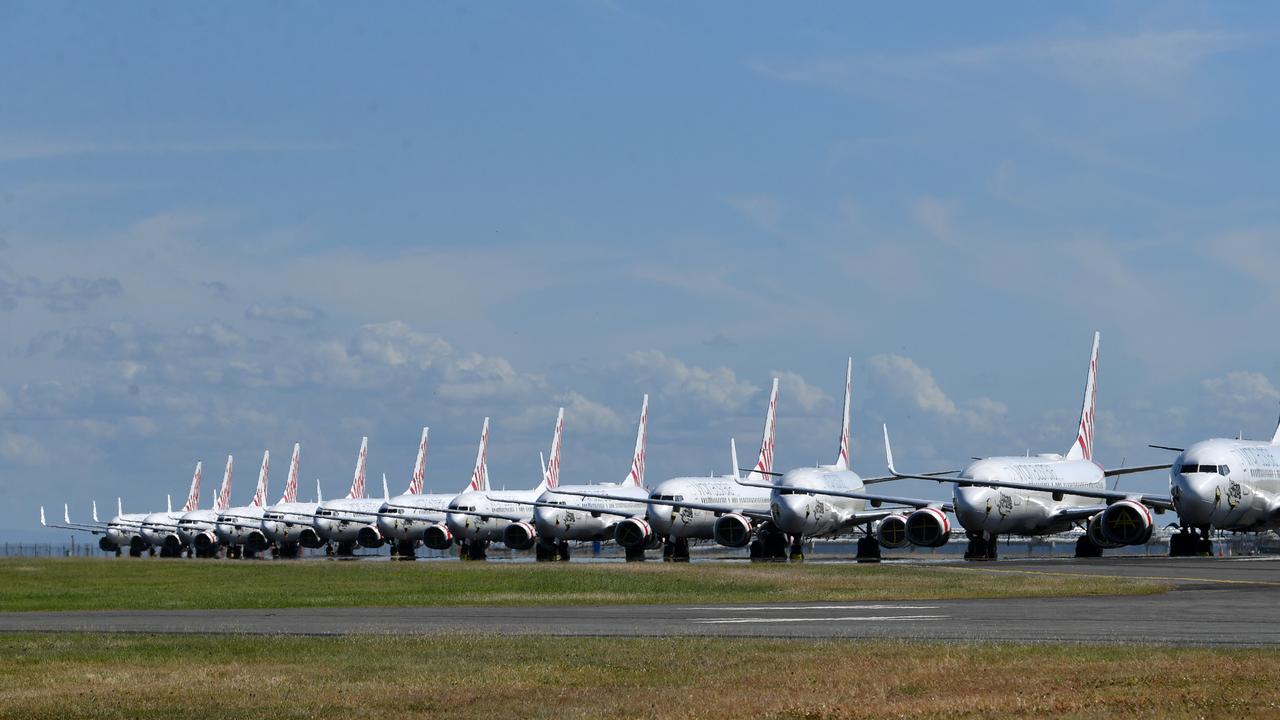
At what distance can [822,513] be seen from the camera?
267 ft

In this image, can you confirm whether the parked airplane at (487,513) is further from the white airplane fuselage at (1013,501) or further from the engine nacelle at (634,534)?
the white airplane fuselage at (1013,501)

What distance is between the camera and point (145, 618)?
33406 millimetres

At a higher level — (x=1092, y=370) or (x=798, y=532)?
(x=1092, y=370)

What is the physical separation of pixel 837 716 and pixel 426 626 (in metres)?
14.6

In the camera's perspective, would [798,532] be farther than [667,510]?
No

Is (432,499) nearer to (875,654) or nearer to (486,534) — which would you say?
(486,534)

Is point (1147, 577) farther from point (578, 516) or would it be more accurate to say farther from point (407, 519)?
point (407, 519)

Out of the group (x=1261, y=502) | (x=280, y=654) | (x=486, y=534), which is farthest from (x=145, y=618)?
(x=486, y=534)

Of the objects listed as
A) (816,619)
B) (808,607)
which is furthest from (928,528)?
(816,619)

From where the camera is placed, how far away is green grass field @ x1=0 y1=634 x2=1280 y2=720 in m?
15.5

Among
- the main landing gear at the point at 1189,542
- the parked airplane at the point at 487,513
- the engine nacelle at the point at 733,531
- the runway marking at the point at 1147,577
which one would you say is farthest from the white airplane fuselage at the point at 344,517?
the runway marking at the point at 1147,577

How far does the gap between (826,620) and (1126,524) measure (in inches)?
1588

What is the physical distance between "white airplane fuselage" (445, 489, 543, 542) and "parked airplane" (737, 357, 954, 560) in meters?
28.4

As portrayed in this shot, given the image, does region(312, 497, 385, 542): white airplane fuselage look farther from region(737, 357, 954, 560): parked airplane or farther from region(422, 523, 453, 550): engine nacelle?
region(737, 357, 954, 560): parked airplane
